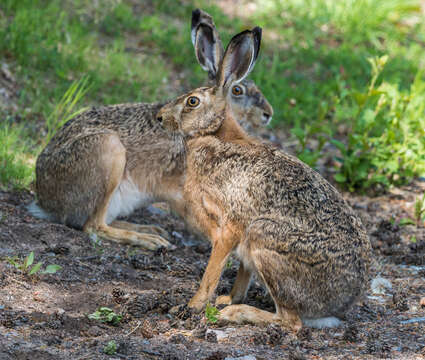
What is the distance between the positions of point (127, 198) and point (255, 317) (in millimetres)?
2293

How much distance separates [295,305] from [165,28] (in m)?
7.26

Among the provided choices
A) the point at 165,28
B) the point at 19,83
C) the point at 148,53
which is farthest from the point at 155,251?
the point at 165,28

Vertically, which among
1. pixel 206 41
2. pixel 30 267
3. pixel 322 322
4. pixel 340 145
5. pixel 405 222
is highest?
pixel 206 41

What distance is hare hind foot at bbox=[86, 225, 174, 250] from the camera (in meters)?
6.25

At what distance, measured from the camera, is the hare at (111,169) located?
6.13 m

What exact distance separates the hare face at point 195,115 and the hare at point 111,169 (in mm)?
780

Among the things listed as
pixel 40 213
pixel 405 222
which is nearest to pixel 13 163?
pixel 40 213

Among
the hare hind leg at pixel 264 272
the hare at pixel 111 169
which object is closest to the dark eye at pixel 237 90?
the hare at pixel 111 169

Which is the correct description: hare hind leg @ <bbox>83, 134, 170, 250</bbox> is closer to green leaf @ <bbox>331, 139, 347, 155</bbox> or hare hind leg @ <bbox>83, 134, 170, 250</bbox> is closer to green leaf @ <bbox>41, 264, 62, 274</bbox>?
green leaf @ <bbox>41, 264, 62, 274</bbox>

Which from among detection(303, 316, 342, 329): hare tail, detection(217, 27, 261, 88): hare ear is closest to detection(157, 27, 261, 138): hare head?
detection(217, 27, 261, 88): hare ear

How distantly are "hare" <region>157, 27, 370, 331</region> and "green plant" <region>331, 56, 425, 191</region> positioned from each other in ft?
8.05

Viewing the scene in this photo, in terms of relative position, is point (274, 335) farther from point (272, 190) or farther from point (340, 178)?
point (340, 178)

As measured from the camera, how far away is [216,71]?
657cm

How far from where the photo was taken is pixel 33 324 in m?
4.04
